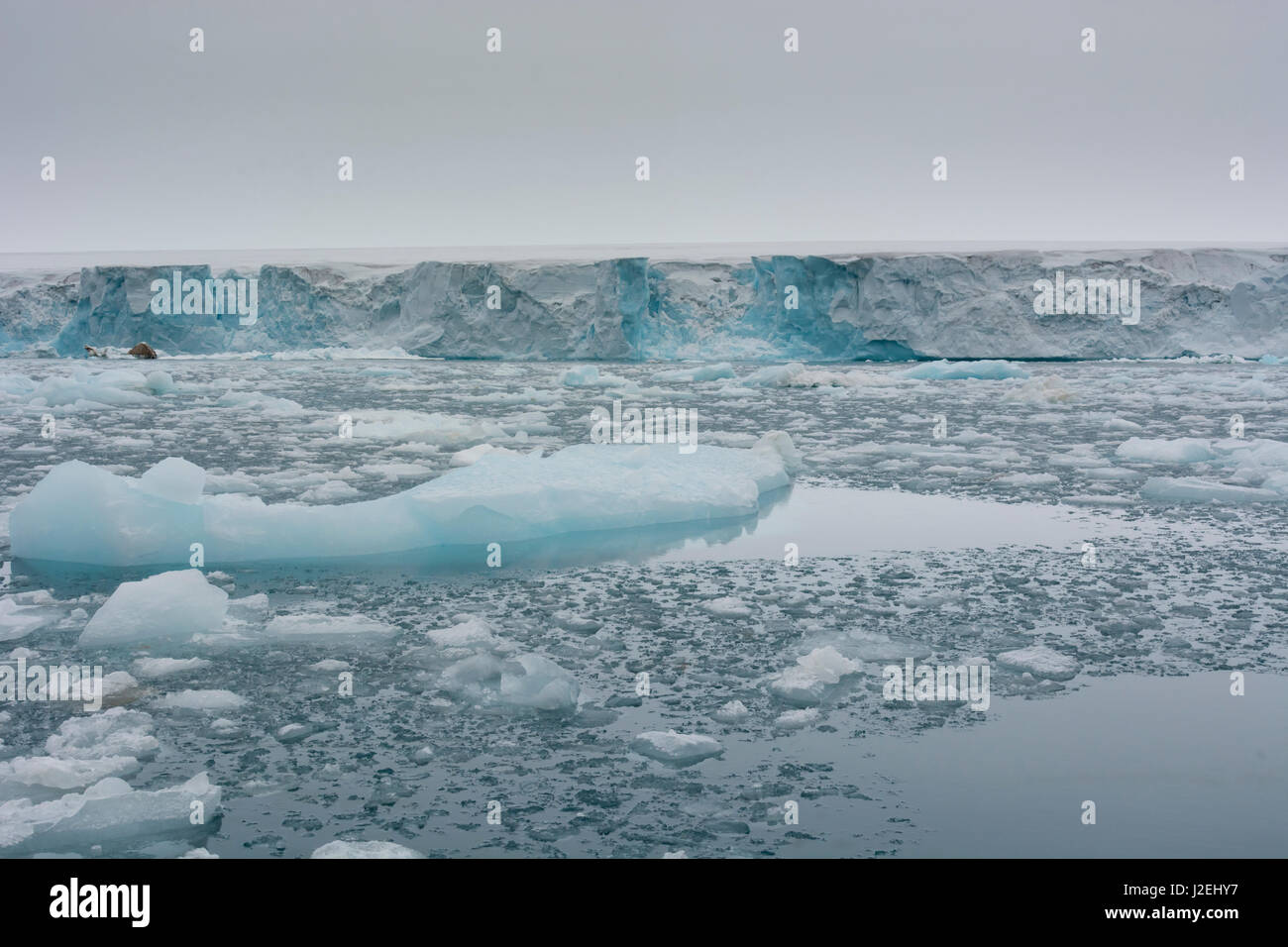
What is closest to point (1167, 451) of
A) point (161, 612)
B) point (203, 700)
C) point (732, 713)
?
point (732, 713)

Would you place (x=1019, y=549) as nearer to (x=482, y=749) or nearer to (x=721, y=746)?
(x=721, y=746)

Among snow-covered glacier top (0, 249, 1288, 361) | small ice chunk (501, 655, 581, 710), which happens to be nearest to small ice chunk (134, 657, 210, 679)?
small ice chunk (501, 655, 581, 710)

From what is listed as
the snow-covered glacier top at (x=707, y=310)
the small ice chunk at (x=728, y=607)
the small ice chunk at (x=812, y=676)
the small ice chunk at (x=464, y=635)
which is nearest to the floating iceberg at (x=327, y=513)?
the small ice chunk at (x=464, y=635)

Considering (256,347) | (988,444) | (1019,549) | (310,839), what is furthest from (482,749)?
(256,347)

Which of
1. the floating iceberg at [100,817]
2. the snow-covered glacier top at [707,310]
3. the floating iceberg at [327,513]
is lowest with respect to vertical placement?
the floating iceberg at [100,817]

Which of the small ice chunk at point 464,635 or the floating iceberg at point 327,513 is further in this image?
the floating iceberg at point 327,513

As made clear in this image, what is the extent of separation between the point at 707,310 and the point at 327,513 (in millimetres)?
20143

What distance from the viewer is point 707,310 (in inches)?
972

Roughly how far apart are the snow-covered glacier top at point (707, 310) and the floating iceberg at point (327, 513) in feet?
55.7

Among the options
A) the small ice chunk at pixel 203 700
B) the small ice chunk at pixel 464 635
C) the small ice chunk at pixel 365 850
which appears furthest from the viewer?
the small ice chunk at pixel 464 635

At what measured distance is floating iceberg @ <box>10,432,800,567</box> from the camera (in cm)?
501

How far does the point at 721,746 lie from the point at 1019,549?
2.97 metres

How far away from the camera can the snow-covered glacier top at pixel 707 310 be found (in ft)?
72.4

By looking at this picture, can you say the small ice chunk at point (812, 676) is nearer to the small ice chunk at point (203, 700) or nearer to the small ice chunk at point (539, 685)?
the small ice chunk at point (539, 685)
